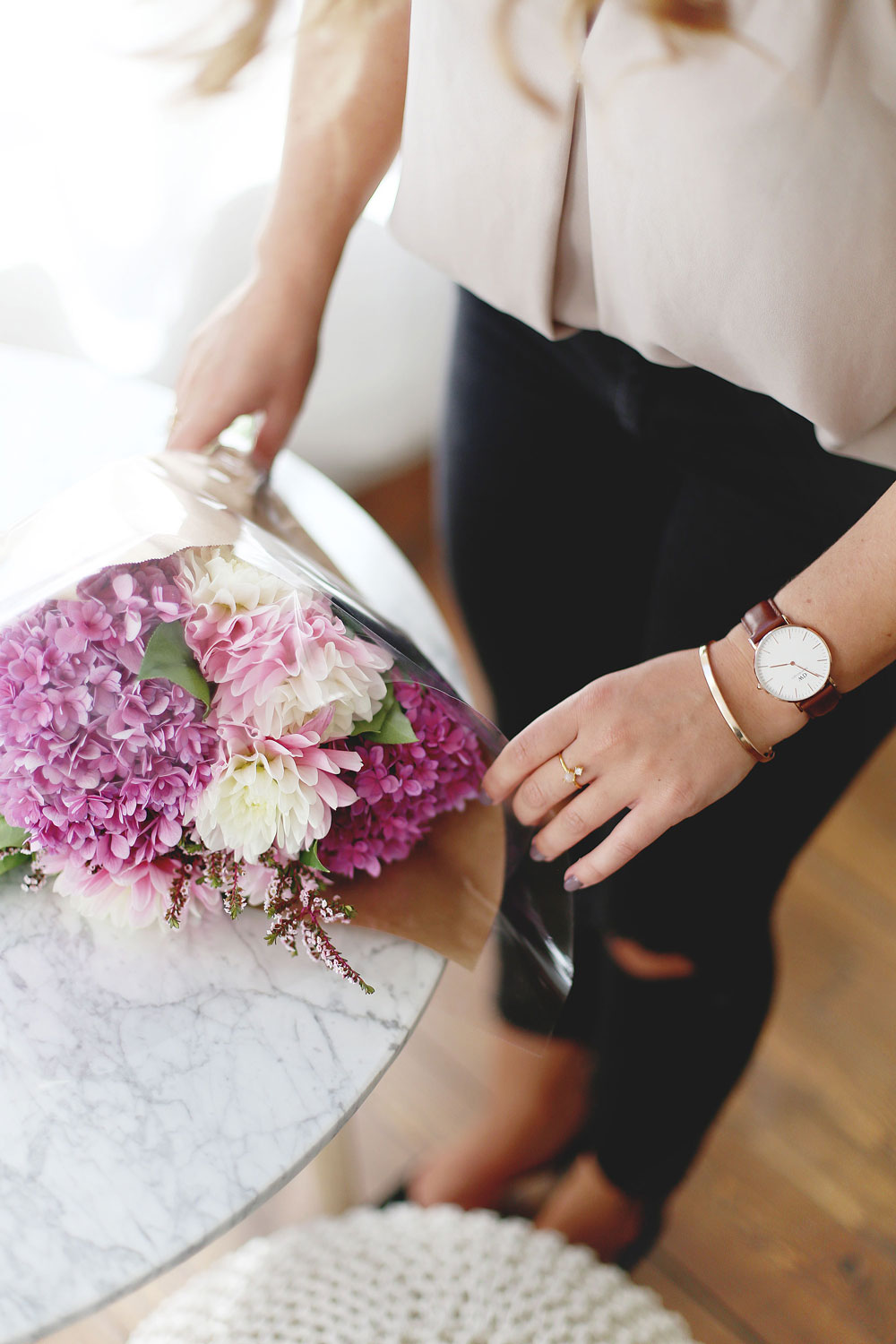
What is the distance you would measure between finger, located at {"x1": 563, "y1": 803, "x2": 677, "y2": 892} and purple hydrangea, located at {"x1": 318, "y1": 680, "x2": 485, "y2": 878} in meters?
0.09

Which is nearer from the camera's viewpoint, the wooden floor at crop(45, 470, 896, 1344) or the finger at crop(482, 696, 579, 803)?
the finger at crop(482, 696, 579, 803)

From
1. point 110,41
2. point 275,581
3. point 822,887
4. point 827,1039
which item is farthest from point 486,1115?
point 110,41

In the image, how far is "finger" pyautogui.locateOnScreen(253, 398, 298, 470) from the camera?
81 centimetres

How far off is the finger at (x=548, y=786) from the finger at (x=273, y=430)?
373mm

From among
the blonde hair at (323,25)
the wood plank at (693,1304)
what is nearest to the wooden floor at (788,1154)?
the wood plank at (693,1304)

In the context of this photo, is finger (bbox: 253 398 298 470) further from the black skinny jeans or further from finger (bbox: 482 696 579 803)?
finger (bbox: 482 696 579 803)

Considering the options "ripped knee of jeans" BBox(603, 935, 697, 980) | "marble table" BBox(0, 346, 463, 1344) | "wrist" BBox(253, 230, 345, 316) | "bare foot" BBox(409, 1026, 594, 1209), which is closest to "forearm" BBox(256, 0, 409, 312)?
"wrist" BBox(253, 230, 345, 316)

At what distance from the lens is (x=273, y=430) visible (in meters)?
0.82

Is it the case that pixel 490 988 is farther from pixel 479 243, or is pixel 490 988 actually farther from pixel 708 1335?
pixel 708 1335

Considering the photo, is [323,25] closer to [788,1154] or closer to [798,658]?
[798,658]

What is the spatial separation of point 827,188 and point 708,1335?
1100 mm

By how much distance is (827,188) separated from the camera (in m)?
0.52

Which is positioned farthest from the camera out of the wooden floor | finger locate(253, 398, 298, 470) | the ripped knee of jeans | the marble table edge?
the wooden floor

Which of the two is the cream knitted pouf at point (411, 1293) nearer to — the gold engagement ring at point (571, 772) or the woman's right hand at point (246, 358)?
the gold engagement ring at point (571, 772)
